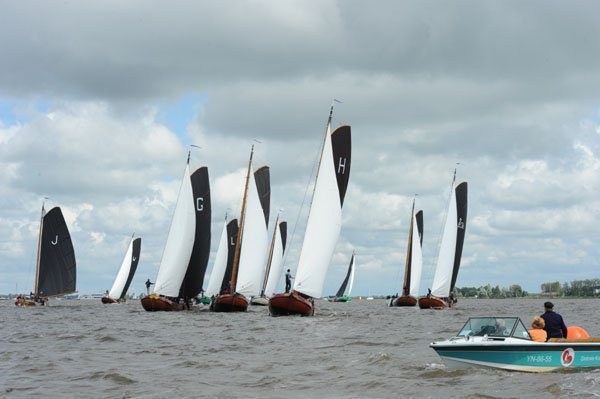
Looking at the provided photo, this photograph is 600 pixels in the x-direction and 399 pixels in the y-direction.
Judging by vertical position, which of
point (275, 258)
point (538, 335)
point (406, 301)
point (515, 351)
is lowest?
point (515, 351)

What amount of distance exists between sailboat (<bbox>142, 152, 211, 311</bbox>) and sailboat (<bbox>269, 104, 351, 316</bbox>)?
46.4 feet

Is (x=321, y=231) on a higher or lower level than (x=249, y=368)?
higher

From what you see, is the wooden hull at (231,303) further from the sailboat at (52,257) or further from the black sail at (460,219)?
the sailboat at (52,257)

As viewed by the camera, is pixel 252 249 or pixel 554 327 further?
pixel 252 249

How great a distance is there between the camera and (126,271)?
9544 centimetres

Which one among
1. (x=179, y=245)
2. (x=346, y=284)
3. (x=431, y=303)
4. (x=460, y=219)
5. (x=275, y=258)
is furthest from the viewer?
(x=346, y=284)

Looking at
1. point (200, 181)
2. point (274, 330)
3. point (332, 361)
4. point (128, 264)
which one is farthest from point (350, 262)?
point (332, 361)

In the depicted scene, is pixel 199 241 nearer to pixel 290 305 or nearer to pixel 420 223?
pixel 290 305

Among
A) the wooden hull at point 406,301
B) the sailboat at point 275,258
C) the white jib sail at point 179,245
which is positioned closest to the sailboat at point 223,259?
the sailboat at point 275,258

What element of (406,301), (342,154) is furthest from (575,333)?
(406,301)

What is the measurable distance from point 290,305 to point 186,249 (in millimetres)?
16200

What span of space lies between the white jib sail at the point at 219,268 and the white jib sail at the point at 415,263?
2216 centimetres

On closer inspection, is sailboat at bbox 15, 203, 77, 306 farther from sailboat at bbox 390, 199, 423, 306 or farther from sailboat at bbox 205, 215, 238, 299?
sailboat at bbox 390, 199, 423, 306

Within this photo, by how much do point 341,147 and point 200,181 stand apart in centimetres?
1741
